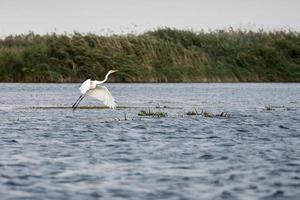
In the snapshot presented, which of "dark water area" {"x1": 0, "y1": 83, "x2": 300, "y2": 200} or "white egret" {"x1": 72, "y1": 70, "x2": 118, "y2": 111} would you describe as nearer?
"dark water area" {"x1": 0, "y1": 83, "x2": 300, "y2": 200}

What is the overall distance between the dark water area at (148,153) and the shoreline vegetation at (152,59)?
18.3m

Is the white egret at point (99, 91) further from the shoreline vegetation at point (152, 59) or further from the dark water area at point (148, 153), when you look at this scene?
the shoreline vegetation at point (152, 59)

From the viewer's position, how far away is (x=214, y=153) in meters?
15.2

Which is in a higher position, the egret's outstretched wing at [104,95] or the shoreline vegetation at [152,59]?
the shoreline vegetation at [152,59]

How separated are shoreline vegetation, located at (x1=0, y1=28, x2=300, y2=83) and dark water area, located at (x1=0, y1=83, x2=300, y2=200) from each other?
1826 cm

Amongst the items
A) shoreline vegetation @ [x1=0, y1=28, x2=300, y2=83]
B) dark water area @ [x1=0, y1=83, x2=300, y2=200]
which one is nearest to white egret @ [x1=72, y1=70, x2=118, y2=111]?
dark water area @ [x1=0, y1=83, x2=300, y2=200]

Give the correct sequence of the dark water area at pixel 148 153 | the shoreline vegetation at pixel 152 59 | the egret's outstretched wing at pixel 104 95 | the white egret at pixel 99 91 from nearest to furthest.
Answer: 1. the dark water area at pixel 148 153
2. the white egret at pixel 99 91
3. the egret's outstretched wing at pixel 104 95
4. the shoreline vegetation at pixel 152 59

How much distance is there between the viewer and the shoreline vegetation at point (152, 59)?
154 ft

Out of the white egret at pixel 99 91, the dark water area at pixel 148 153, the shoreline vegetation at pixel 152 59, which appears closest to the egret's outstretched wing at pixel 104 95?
the white egret at pixel 99 91

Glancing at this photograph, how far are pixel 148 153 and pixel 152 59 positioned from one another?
32.4 meters

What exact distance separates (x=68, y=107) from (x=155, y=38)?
76.2ft

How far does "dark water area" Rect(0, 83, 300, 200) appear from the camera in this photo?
37.1 feet

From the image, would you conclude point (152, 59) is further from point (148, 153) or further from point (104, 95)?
point (148, 153)

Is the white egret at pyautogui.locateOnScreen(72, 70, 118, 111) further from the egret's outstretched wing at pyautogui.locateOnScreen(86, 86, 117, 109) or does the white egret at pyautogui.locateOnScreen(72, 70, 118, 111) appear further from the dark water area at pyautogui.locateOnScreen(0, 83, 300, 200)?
the dark water area at pyautogui.locateOnScreen(0, 83, 300, 200)
